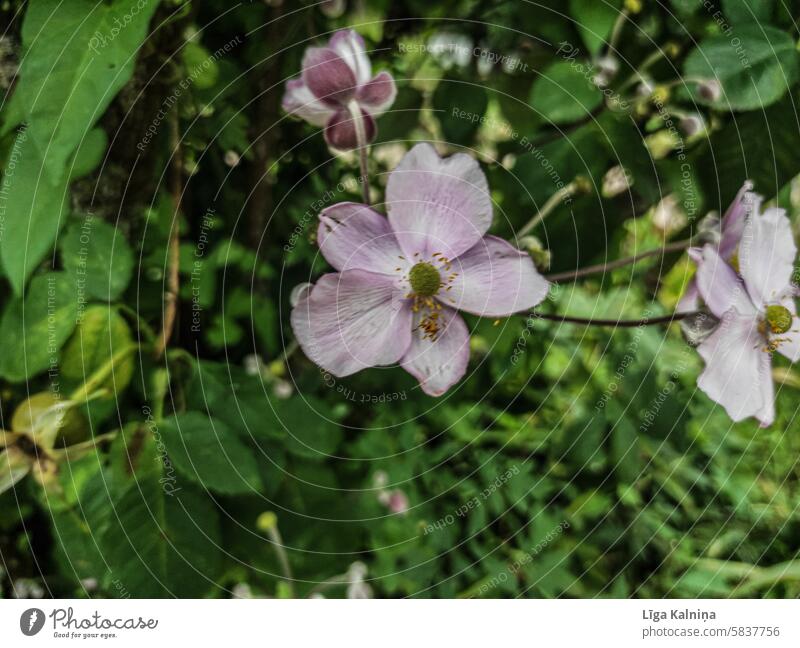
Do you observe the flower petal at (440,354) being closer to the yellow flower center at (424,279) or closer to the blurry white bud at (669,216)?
the yellow flower center at (424,279)

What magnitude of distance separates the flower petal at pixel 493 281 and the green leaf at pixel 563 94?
0.08 metres

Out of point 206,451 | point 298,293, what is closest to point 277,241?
point 298,293

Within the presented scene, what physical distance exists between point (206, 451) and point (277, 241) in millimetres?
Answer: 137

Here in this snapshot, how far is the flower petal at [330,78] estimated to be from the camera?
1.30ft

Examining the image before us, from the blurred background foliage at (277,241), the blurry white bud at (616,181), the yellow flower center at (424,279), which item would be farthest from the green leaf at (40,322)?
the blurry white bud at (616,181)

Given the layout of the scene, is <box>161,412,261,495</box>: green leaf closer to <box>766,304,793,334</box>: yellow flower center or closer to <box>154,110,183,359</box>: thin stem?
<box>154,110,183,359</box>: thin stem

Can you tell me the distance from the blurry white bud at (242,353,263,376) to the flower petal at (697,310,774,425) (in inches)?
11.5

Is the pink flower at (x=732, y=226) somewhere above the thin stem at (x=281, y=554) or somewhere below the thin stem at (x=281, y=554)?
above

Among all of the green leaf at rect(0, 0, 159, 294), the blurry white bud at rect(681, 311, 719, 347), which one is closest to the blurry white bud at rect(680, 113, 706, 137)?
the blurry white bud at rect(681, 311, 719, 347)

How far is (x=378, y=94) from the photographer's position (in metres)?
0.40

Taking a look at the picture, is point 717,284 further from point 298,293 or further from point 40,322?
point 40,322

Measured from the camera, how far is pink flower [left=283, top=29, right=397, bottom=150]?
15.6 inches
